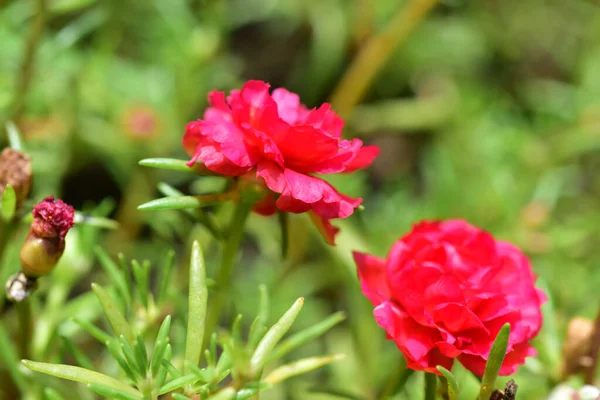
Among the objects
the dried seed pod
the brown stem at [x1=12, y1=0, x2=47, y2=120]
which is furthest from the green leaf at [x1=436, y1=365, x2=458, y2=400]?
the brown stem at [x1=12, y1=0, x2=47, y2=120]

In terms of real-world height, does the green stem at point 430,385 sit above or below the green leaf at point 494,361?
below

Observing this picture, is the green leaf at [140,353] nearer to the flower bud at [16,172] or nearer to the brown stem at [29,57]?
the flower bud at [16,172]

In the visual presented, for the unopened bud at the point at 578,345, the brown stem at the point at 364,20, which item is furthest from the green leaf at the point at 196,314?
the brown stem at the point at 364,20

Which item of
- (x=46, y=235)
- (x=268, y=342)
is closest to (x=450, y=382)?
(x=268, y=342)

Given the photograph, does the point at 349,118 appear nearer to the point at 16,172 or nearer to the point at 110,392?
the point at 16,172

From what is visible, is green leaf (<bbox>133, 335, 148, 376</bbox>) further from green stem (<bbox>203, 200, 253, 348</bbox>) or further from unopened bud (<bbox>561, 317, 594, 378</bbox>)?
unopened bud (<bbox>561, 317, 594, 378</bbox>)

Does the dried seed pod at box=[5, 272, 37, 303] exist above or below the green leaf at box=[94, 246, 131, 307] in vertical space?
above
